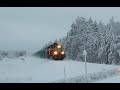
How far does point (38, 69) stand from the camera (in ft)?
65.3

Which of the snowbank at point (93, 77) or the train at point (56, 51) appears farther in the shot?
the train at point (56, 51)

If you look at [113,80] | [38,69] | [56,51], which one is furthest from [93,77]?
[38,69]

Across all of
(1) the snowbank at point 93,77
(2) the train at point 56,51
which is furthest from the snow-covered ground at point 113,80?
(2) the train at point 56,51

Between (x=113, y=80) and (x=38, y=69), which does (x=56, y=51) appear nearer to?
(x=38, y=69)

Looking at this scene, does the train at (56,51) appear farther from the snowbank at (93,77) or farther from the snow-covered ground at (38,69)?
the snowbank at (93,77)

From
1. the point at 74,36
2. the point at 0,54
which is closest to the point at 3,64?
the point at 0,54

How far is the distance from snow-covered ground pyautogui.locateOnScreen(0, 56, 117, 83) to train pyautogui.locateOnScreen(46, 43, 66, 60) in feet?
0.36

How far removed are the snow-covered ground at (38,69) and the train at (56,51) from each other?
0.11 metres

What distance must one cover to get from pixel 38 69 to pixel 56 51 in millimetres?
569

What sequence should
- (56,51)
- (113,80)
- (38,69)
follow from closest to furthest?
1. (113,80)
2. (38,69)
3. (56,51)

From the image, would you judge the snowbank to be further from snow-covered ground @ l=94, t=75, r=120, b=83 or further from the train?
the train

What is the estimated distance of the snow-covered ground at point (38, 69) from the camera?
64.7ft

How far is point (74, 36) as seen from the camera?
67.5 feet

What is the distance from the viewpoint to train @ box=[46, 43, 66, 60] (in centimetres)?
2005
